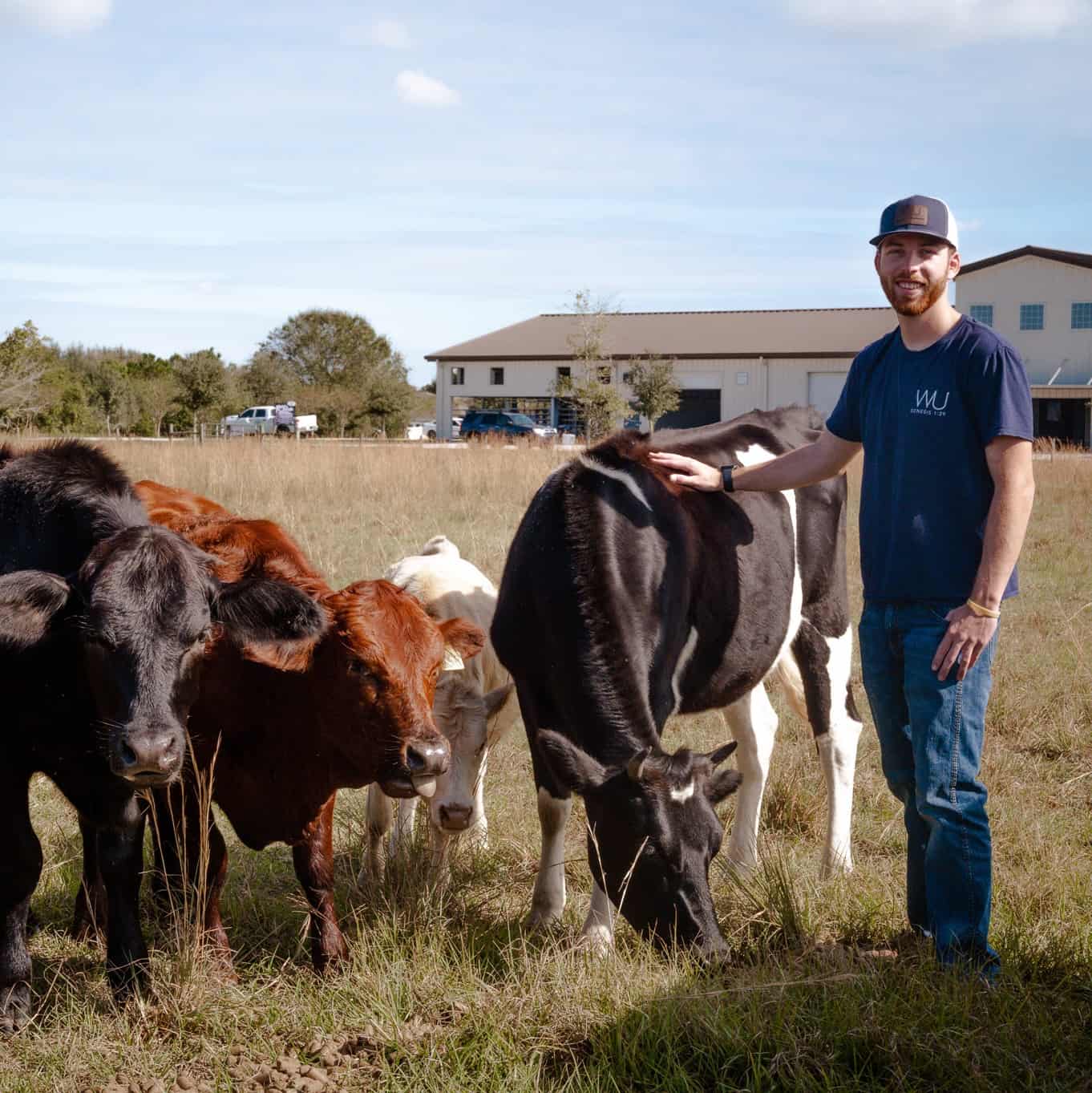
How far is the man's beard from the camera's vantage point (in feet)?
12.8

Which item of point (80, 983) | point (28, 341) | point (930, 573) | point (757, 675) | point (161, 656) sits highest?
point (28, 341)

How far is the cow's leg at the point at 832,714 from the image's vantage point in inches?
224

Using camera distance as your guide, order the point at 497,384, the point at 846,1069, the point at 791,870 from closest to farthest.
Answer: the point at 846,1069, the point at 791,870, the point at 497,384

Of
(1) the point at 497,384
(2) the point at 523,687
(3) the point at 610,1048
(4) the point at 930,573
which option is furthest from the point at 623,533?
(1) the point at 497,384

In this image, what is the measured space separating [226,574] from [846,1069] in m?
2.71

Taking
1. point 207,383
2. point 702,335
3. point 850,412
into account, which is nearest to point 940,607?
point 850,412

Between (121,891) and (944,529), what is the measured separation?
2992 mm

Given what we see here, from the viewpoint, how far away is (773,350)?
165 ft

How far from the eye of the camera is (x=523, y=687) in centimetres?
461

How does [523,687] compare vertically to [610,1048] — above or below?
above

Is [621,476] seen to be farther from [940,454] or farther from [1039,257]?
[1039,257]

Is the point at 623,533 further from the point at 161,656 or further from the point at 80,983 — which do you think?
the point at 80,983

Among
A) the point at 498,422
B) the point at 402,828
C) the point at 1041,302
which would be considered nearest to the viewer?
the point at 402,828

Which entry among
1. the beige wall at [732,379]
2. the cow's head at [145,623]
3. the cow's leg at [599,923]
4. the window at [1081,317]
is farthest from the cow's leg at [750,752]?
the window at [1081,317]
